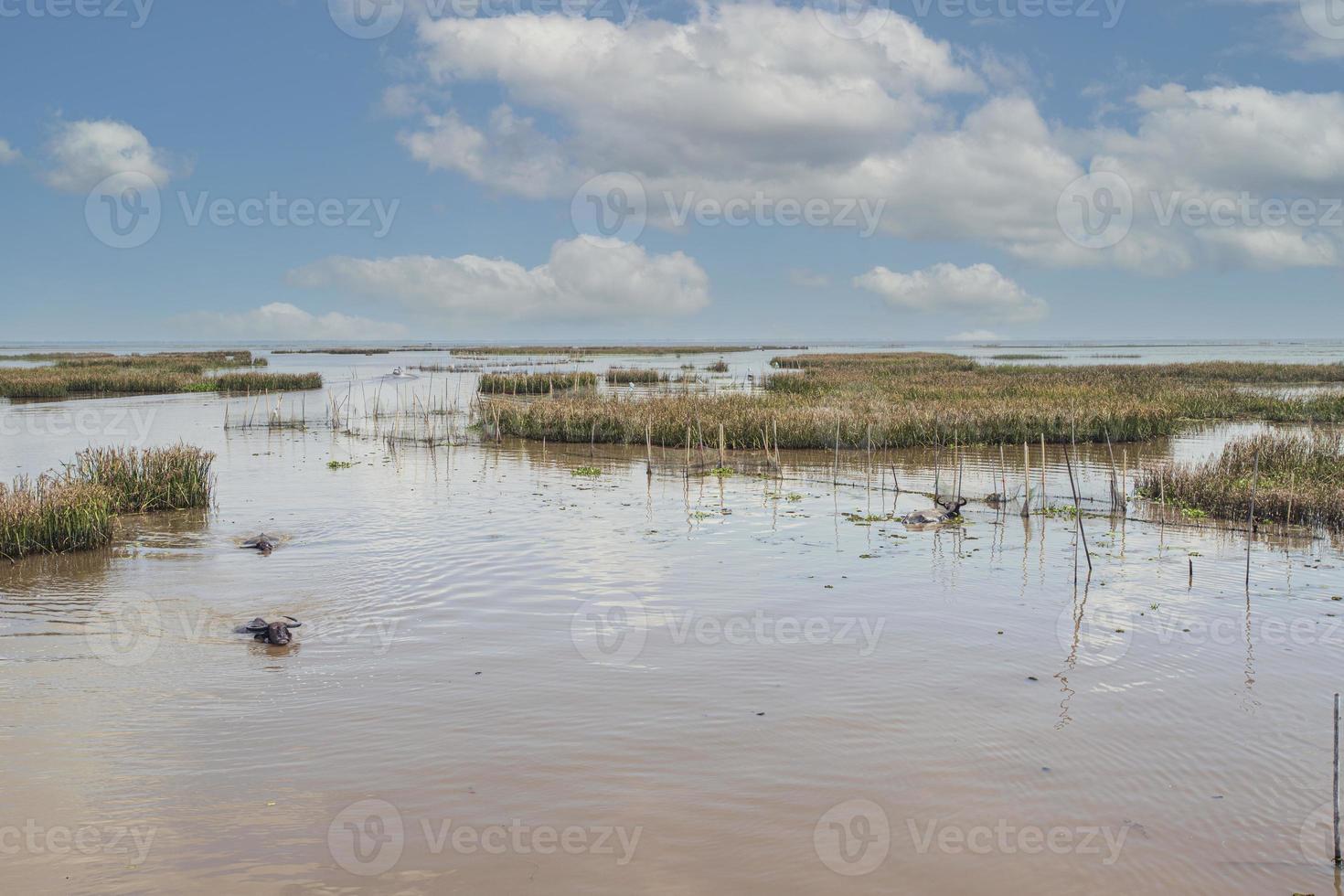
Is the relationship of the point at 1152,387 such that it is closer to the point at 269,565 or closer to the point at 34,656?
the point at 269,565

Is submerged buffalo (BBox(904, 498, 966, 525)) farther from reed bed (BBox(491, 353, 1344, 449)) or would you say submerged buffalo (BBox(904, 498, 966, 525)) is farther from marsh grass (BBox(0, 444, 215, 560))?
marsh grass (BBox(0, 444, 215, 560))

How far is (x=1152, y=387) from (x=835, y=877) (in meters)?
46.2

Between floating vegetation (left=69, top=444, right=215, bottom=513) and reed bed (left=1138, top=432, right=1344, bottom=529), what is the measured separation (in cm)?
1957

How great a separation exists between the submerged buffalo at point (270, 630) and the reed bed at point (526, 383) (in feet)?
133

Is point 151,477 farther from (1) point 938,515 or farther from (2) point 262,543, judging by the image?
(1) point 938,515

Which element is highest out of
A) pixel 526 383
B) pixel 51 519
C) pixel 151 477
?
pixel 526 383

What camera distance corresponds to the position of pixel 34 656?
9.30m

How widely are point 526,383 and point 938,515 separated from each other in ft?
126

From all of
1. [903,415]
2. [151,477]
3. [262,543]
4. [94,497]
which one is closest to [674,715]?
[262,543]

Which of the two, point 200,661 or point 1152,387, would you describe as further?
point 1152,387

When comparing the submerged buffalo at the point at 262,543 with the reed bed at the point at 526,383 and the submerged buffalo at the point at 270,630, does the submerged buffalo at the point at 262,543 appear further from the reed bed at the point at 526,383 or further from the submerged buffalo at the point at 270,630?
the reed bed at the point at 526,383

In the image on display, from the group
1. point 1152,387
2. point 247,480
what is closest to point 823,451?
point 247,480

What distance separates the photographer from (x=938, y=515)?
17.0 meters

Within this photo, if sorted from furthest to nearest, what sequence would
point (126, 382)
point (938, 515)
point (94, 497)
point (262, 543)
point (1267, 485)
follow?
point (126, 382)
point (1267, 485)
point (938, 515)
point (94, 497)
point (262, 543)
